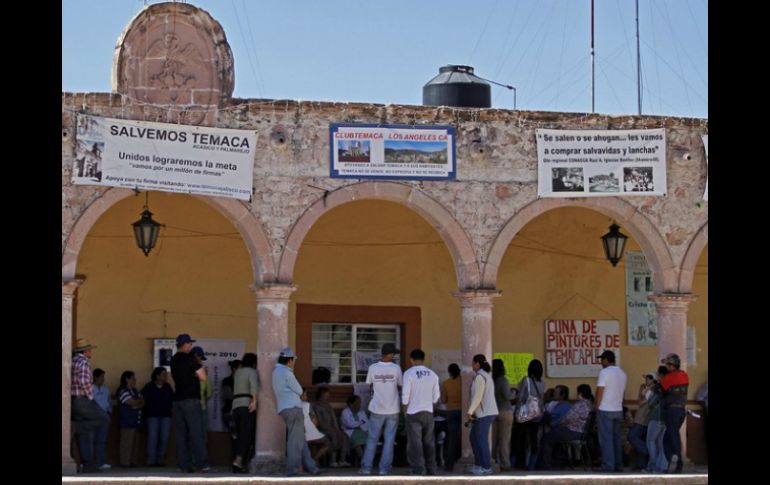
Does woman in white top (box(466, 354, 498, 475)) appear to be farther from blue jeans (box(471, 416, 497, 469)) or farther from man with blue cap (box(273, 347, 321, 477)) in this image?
man with blue cap (box(273, 347, 321, 477))

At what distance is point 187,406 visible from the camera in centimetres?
1562

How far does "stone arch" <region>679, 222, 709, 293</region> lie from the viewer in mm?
17281

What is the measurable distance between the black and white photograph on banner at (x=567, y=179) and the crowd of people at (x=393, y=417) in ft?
6.91

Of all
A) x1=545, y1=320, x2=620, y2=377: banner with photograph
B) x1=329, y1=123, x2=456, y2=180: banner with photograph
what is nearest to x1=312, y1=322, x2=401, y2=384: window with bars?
x1=545, y1=320, x2=620, y2=377: banner with photograph

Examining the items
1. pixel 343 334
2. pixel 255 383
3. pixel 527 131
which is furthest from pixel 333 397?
pixel 527 131

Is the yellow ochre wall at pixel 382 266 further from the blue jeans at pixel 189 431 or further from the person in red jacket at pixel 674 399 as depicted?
the person in red jacket at pixel 674 399

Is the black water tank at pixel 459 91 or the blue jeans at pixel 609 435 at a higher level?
the black water tank at pixel 459 91

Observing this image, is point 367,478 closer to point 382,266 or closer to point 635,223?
Answer: point 382,266

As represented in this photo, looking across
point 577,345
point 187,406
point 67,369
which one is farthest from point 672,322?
point 67,369

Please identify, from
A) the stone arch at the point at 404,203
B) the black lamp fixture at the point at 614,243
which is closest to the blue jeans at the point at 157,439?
the stone arch at the point at 404,203

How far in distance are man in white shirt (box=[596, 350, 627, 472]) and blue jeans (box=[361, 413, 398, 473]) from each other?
8.38ft

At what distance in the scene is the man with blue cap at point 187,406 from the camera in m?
15.6

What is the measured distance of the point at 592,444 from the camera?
1767cm
